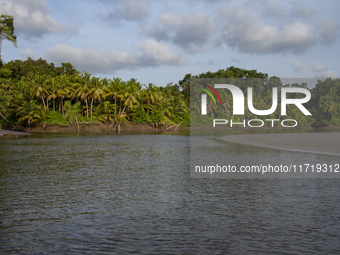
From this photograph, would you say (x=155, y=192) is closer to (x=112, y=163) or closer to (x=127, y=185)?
(x=127, y=185)

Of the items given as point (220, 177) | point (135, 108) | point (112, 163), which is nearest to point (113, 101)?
point (135, 108)

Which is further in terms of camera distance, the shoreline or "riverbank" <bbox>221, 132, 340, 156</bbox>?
the shoreline

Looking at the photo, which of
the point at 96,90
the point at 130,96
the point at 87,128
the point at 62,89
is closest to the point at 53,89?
the point at 62,89

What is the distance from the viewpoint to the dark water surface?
920cm

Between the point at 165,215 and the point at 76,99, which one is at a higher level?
the point at 76,99

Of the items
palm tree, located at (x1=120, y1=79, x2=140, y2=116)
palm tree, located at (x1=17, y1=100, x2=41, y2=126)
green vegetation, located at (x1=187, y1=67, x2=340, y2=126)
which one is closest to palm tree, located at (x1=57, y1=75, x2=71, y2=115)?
palm tree, located at (x1=17, y1=100, x2=41, y2=126)

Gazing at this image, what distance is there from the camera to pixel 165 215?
12109mm

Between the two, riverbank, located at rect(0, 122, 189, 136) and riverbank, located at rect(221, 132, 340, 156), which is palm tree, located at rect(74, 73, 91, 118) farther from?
riverbank, located at rect(221, 132, 340, 156)

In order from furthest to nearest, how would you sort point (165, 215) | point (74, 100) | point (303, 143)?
point (74, 100), point (303, 143), point (165, 215)

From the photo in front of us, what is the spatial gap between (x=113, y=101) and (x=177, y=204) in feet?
279

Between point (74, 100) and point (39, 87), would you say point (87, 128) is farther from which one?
point (39, 87)

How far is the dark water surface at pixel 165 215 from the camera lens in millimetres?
9203

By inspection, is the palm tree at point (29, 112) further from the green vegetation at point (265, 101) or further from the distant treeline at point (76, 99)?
the green vegetation at point (265, 101)

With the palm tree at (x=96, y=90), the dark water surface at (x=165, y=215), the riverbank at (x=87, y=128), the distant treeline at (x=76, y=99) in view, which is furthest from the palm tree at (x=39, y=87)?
the dark water surface at (x=165, y=215)
